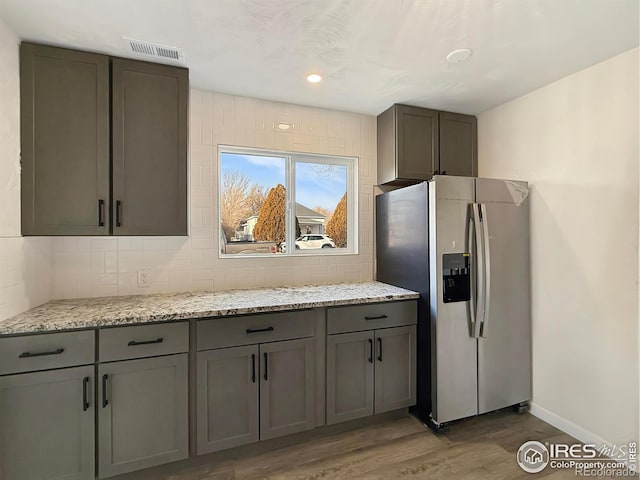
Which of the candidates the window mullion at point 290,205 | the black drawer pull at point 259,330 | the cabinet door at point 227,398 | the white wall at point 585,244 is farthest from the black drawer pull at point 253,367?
the white wall at point 585,244

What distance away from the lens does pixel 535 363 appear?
2.52 m

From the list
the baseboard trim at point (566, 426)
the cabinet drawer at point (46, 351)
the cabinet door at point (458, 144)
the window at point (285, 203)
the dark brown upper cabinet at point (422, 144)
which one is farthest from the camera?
the cabinet door at point (458, 144)

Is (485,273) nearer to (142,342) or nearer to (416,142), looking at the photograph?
(416,142)

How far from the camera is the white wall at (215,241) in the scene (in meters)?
2.27

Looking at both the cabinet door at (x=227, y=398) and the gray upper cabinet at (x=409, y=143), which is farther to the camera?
the gray upper cabinet at (x=409, y=143)

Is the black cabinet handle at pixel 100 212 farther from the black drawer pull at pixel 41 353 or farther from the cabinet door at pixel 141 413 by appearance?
the cabinet door at pixel 141 413

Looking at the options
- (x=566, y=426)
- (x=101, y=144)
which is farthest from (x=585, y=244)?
(x=101, y=144)

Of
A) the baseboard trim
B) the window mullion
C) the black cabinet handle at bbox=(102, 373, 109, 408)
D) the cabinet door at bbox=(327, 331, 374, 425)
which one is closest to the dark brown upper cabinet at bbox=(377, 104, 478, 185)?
the window mullion

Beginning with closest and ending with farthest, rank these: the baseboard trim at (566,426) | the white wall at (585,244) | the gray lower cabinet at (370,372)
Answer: the white wall at (585,244) → the baseboard trim at (566,426) → the gray lower cabinet at (370,372)

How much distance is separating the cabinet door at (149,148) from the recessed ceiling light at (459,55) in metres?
1.72

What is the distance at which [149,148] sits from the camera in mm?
2086

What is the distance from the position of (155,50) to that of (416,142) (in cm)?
208

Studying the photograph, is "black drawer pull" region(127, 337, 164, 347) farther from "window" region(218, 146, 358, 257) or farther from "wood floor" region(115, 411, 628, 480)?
"window" region(218, 146, 358, 257)

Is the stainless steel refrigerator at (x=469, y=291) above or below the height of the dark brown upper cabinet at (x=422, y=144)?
below
